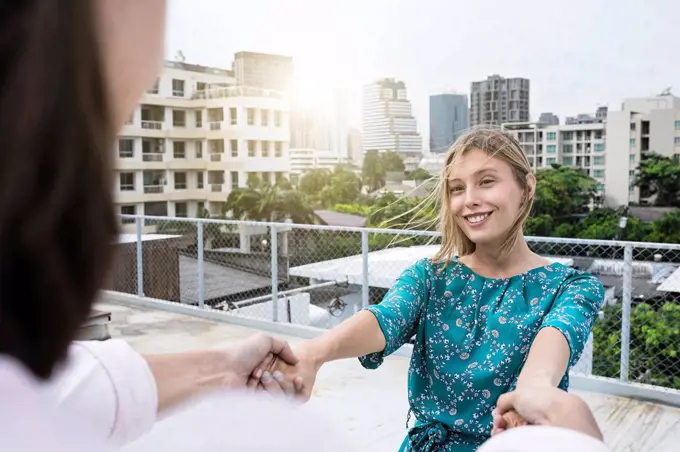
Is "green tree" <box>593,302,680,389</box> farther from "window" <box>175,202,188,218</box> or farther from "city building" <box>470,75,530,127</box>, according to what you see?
"window" <box>175,202,188,218</box>

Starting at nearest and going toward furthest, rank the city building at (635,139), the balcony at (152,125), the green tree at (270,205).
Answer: the city building at (635,139)
the green tree at (270,205)
the balcony at (152,125)

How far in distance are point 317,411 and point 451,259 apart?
101 cm

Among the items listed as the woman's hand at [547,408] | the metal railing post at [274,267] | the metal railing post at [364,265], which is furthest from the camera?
the metal railing post at [274,267]

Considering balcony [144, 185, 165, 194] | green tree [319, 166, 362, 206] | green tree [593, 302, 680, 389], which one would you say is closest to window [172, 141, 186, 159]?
balcony [144, 185, 165, 194]

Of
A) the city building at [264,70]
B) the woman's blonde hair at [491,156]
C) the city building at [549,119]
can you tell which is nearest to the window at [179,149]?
the city building at [264,70]

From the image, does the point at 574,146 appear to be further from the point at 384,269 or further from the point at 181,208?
the point at 384,269

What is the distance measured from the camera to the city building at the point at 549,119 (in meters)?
28.9

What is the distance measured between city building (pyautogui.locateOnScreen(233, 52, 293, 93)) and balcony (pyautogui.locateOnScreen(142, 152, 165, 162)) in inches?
213

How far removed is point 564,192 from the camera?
2416 cm

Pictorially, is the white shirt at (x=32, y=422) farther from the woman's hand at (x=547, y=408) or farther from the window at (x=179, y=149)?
the window at (x=179, y=149)

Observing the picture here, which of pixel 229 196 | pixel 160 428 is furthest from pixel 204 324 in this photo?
pixel 229 196

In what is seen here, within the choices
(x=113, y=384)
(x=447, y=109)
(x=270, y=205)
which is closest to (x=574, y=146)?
(x=447, y=109)

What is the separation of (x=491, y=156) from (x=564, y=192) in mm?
24203

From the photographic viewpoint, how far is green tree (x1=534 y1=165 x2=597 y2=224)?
22.8m
